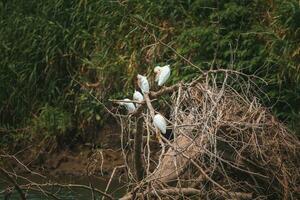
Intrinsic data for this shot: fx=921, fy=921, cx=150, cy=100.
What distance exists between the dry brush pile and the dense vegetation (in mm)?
2052

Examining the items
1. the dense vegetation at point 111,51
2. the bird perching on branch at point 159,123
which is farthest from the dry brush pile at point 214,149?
the dense vegetation at point 111,51

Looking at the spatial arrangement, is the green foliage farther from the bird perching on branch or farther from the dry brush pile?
the bird perching on branch

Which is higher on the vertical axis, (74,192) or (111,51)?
(111,51)

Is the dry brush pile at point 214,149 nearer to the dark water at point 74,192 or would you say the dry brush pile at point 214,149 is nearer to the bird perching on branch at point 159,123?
the bird perching on branch at point 159,123

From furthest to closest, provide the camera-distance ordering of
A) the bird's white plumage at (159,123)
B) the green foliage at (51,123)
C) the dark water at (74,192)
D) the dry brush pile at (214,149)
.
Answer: the green foliage at (51,123)
the dark water at (74,192)
the dry brush pile at (214,149)
the bird's white plumage at (159,123)

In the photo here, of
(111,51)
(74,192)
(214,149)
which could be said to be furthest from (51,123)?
(214,149)

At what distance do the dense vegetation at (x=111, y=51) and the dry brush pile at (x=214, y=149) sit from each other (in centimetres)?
205

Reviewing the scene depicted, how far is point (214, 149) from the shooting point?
24.4ft

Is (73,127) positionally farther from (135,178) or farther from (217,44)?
(135,178)

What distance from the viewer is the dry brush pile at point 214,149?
24.5ft

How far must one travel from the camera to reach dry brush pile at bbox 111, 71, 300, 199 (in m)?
7.46

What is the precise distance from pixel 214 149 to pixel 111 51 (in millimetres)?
5924

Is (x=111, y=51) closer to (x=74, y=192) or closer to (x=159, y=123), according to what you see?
(x=74, y=192)

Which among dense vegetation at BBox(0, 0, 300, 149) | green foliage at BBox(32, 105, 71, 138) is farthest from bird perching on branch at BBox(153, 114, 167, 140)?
green foliage at BBox(32, 105, 71, 138)
